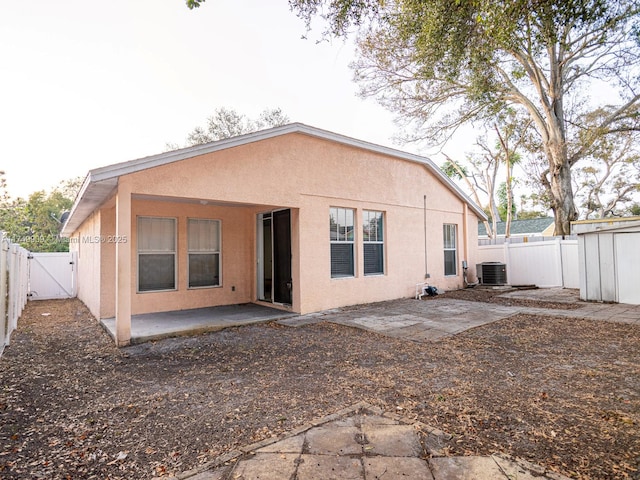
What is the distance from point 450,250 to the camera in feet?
39.4

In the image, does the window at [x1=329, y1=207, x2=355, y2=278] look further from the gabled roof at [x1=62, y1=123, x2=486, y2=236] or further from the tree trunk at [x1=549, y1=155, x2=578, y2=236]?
the tree trunk at [x1=549, y1=155, x2=578, y2=236]

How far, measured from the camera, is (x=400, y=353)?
197 inches

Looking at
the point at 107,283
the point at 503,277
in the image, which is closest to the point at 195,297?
the point at 107,283

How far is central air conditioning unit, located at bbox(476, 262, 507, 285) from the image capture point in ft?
41.4

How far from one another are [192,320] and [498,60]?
9915 millimetres

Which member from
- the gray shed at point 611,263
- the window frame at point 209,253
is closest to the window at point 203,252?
the window frame at point 209,253

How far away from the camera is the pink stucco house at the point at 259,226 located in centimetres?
617

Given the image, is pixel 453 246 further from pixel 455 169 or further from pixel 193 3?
pixel 455 169

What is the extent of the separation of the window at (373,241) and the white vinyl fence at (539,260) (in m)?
5.79

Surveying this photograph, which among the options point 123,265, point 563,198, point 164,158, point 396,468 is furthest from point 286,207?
point 563,198

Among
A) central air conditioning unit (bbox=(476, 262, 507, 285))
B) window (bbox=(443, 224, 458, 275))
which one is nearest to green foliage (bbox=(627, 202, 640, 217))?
central air conditioning unit (bbox=(476, 262, 507, 285))

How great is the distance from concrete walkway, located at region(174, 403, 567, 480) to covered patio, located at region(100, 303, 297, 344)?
407 centimetres

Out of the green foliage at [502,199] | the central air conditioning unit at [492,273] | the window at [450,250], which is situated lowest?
the central air conditioning unit at [492,273]

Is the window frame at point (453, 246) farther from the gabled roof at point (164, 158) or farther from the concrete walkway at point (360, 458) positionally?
the concrete walkway at point (360, 458)
